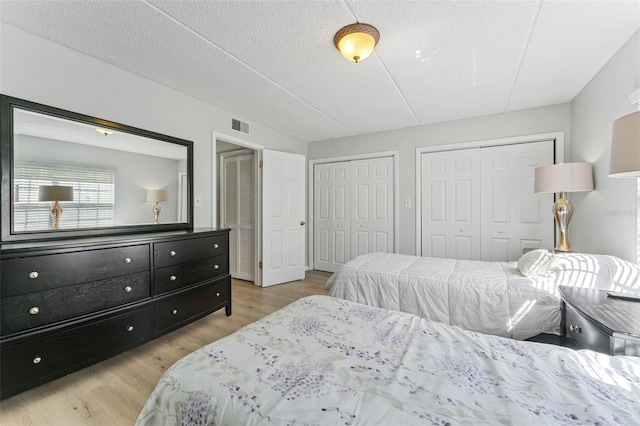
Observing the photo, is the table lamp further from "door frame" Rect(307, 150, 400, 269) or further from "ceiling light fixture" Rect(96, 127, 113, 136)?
"ceiling light fixture" Rect(96, 127, 113, 136)

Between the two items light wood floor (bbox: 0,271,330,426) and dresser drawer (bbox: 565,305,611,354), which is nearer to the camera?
dresser drawer (bbox: 565,305,611,354)

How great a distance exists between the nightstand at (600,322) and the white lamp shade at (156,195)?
3.28 m

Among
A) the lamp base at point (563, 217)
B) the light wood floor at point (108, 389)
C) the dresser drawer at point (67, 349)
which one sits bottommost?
the light wood floor at point (108, 389)

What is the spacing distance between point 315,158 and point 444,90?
2.56 m

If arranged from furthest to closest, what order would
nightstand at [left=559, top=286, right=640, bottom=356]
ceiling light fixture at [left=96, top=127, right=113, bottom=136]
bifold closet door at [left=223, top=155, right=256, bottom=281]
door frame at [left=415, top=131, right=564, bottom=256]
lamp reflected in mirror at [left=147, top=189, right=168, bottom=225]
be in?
1. bifold closet door at [left=223, top=155, right=256, bottom=281]
2. door frame at [left=415, top=131, right=564, bottom=256]
3. lamp reflected in mirror at [left=147, top=189, right=168, bottom=225]
4. ceiling light fixture at [left=96, top=127, right=113, bottom=136]
5. nightstand at [left=559, top=286, right=640, bottom=356]

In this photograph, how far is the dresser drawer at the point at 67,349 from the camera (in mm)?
1469

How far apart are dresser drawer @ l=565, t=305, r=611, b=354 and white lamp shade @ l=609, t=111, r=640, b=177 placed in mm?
749

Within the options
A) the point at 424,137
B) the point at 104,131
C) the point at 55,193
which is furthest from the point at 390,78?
the point at 55,193

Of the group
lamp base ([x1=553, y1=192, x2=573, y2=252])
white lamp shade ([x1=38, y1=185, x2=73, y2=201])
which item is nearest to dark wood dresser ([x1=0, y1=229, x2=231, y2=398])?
white lamp shade ([x1=38, y1=185, x2=73, y2=201])

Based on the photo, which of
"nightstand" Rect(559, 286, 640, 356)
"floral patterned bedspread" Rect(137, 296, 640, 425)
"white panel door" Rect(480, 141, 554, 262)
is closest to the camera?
"floral patterned bedspread" Rect(137, 296, 640, 425)

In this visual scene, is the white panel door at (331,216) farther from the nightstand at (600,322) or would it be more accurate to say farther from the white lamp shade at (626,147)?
the white lamp shade at (626,147)

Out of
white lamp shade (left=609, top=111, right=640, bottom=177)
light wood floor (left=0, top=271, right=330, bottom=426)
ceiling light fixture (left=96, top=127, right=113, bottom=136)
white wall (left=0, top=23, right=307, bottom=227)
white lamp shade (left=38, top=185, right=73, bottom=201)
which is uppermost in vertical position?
white wall (left=0, top=23, right=307, bottom=227)

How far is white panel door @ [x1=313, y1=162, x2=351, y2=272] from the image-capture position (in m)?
4.61

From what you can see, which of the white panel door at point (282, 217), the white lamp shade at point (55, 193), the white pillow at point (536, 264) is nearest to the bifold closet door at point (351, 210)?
the white panel door at point (282, 217)
